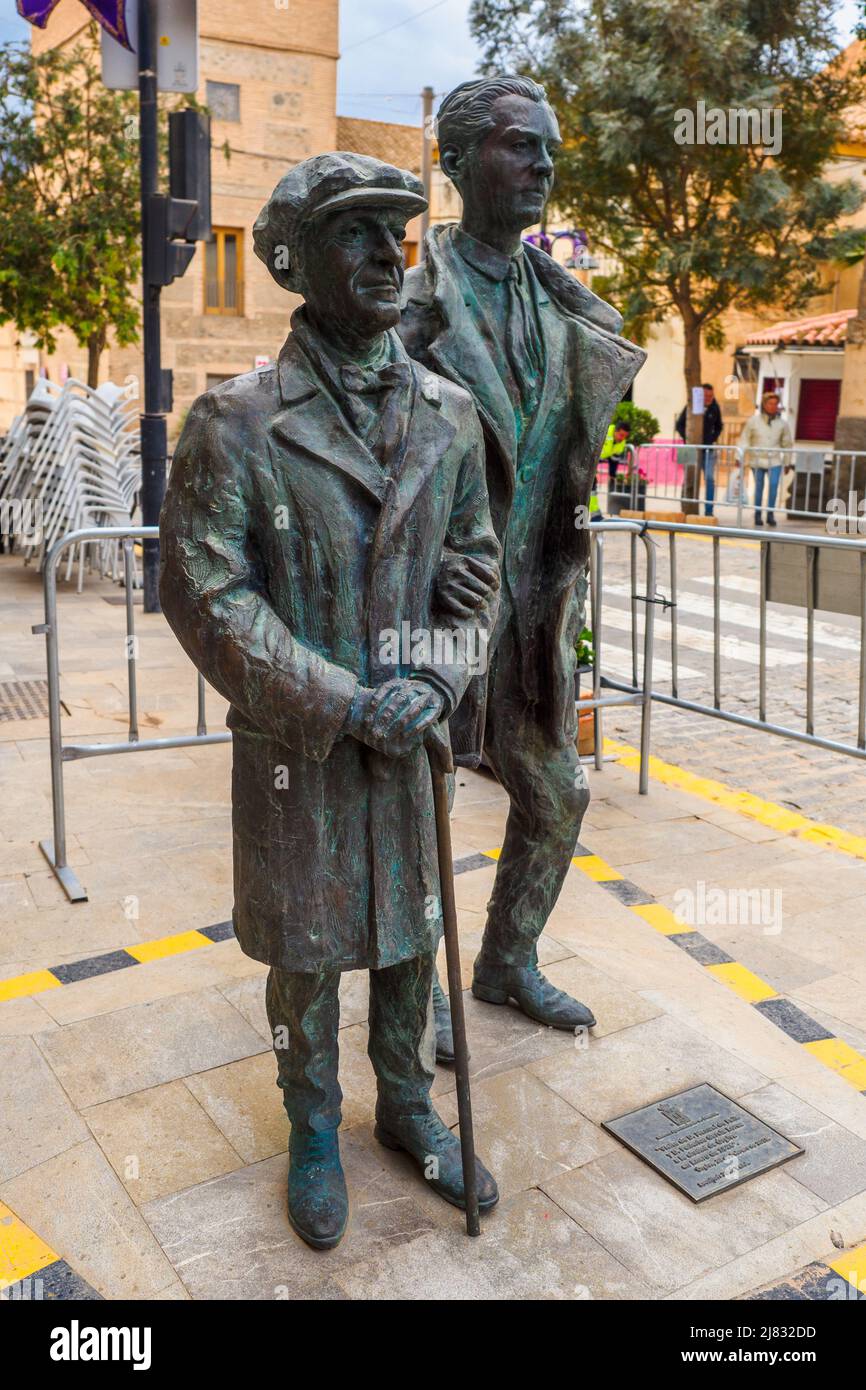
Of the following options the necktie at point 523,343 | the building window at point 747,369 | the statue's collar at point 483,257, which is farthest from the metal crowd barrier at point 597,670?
the building window at point 747,369

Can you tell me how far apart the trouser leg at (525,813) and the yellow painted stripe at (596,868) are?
1.25m

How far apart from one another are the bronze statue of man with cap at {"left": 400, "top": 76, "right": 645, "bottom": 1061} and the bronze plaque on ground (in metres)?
0.43

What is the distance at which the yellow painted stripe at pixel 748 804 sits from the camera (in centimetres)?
556

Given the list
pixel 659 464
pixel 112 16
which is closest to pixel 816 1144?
pixel 112 16

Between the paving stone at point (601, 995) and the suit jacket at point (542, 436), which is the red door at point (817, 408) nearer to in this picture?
the paving stone at point (601, 995)

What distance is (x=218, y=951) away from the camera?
4.17 m

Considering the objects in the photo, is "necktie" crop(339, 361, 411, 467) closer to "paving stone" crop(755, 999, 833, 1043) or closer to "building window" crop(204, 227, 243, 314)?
"paving stone" crop(755, 999, 833, 1043)

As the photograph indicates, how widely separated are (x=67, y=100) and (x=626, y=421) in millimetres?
9349

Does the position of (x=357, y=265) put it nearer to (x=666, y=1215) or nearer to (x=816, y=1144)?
(x=666, y=1215)

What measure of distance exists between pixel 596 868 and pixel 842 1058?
1546 mm

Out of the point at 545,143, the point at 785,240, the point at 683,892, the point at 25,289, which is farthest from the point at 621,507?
the point at 545,143

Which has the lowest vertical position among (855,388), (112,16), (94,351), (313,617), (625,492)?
(313,617)

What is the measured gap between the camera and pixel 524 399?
10.3 feet
